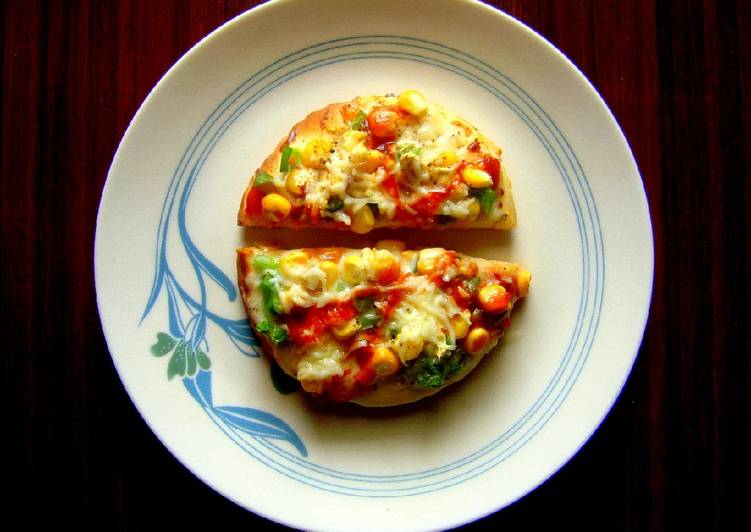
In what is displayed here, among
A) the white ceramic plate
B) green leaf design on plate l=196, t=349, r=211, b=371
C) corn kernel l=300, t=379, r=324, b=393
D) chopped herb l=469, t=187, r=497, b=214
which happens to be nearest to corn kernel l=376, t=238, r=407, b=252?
the white ceramic plate

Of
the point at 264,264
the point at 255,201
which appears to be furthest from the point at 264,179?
the point at 264,264

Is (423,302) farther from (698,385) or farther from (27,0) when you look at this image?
(27,0)

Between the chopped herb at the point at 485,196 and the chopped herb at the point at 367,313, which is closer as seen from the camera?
the chopped herb at the point at 367,313

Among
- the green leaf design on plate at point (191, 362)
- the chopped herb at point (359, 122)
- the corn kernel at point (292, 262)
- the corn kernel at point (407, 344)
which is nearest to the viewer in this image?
the corn kernel at point (407, 344)

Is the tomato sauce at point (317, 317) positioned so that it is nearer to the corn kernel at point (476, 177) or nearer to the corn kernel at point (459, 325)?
the corn kernel at point (459, 325)

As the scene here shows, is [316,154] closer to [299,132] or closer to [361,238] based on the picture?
[299,132]

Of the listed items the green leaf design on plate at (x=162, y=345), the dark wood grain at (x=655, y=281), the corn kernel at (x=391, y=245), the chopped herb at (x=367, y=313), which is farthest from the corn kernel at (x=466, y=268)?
the green leaf design on plate at (x=162, y=345)

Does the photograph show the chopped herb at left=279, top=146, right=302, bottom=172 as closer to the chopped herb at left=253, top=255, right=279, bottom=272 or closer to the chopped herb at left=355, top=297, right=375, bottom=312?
the chopped herb at left=253, top=255, right=279, bottom=272

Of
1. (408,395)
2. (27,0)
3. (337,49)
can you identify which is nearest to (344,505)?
(408,395)
